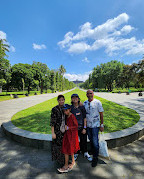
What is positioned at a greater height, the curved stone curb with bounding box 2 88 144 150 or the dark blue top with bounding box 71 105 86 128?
the dark blue top with bounding box 71 105 86 128

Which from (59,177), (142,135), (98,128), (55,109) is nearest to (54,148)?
(59,177)

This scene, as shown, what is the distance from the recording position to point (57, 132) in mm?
2207

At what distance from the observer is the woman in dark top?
7.03ft

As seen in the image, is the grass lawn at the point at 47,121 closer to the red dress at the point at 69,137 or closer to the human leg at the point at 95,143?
the human leg at the point at 95,143

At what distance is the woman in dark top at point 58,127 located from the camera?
2.14 m

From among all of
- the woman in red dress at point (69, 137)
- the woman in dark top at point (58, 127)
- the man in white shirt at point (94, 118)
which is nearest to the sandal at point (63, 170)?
the woman in red dress at point (69, 137)

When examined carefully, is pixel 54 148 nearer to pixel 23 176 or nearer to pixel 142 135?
pixel 23 176

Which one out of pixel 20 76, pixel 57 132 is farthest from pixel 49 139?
pixel 20 76

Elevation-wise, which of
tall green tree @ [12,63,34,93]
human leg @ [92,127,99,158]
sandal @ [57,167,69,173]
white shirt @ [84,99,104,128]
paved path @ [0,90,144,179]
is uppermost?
tall green tree @ [12,63,34,93]

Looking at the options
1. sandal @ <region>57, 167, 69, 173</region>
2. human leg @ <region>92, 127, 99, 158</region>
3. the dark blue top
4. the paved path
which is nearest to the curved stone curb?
the paved path

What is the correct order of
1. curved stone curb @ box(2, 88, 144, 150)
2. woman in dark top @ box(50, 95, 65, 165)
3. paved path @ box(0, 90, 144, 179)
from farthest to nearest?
1. curved stone curb @ box(2, 88, 144, 150)
2. woman in dark top @ box(50, 95, 65, 165)
3. paved path @ box(0, 90, 144, 179)

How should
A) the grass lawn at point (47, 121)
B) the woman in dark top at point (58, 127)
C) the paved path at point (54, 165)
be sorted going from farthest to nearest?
the grass lawn at point (47, 121), the woman in dark top at point (58, 127), the paved path at point (54, 165)

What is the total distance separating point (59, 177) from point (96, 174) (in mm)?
786

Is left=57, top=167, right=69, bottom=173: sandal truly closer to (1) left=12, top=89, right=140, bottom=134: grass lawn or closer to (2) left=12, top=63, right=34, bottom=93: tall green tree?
(1) left=12, top=89, right=140, bottom=134: grass lawn
